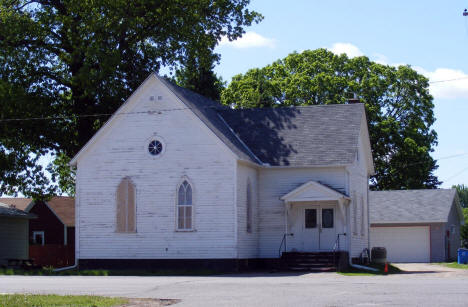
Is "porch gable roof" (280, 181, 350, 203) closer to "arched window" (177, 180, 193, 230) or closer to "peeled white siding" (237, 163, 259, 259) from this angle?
"peeled white siding" (237, 163, 259, 259)

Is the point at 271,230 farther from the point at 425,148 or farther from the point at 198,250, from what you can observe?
the point at 425,148

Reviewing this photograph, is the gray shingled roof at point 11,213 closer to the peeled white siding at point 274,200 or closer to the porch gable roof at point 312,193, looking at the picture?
the peeled white siding at point 274,200

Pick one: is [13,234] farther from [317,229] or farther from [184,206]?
[317,229]

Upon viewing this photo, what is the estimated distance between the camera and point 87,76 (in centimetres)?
3994

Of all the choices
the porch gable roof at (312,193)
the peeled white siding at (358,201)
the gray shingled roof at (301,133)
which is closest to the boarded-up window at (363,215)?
the peeled white siding at (358,201)

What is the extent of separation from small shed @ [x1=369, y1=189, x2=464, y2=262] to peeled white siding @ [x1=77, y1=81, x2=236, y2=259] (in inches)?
846

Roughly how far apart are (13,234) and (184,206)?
18.2m

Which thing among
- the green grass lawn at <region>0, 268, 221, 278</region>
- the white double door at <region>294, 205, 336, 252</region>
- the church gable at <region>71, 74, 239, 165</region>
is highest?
the church gable at <region>71, 74, 239, 165</region>

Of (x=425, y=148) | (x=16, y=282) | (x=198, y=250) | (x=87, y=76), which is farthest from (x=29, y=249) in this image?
(x=425, y=148)

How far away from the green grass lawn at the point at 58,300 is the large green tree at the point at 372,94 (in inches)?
1693

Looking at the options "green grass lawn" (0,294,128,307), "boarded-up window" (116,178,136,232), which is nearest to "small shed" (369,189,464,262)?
"boarded-up window" (116,178,136,232)

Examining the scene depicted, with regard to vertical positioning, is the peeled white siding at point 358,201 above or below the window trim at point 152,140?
below

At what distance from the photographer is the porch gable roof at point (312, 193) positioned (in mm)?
35219

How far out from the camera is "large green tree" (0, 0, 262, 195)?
40750 millimetres
